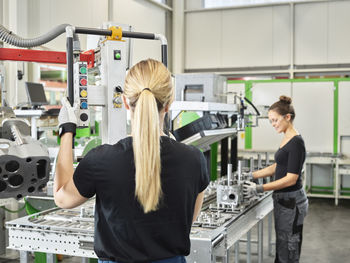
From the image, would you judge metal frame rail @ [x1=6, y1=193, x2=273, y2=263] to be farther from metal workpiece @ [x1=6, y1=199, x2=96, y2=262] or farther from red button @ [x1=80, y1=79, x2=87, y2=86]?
red button @ [x1=80, y1=79, x2=87, y2=86]

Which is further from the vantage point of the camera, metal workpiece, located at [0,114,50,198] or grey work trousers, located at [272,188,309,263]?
grey work trousers, located at [272,188,309,263]

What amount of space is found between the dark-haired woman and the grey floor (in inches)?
49.8

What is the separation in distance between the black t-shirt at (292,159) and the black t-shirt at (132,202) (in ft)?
6.05

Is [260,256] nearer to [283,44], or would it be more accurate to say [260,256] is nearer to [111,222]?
[111,222]

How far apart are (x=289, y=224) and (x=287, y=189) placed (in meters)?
0.24

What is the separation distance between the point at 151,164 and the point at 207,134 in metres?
1.89

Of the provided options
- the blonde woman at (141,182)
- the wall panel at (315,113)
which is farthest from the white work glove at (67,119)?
the wall panel at (315,113)

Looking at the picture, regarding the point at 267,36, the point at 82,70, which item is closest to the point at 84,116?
the point at 82,70

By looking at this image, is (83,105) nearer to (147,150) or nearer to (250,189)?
(147,150)

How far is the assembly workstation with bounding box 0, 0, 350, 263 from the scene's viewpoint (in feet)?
5.84

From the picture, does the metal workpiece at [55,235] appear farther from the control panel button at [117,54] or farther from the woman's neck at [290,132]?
the woman's neck at [290,132]

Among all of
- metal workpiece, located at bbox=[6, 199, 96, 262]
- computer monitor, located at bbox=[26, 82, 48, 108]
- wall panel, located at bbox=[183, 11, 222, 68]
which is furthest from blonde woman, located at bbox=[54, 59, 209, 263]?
wall panel, located at bbox=[183, 11, 222, 68]

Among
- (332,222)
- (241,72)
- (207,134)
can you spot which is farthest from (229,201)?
(241,72)

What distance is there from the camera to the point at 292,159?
10.2 feet
